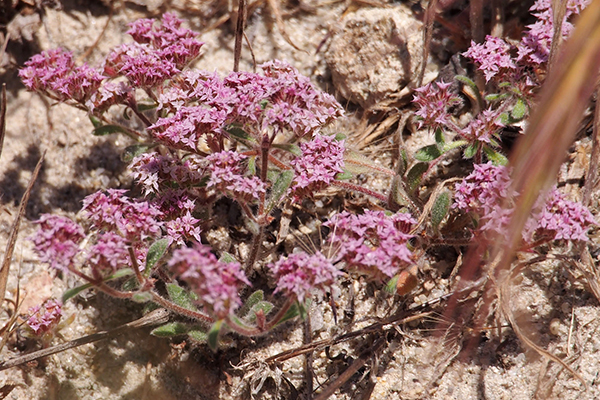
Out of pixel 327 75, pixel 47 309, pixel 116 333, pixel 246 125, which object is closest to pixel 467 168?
pixel 327 75

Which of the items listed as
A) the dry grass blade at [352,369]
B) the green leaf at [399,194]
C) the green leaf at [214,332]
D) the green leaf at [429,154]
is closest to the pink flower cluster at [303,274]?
the green leaf at [214,332]

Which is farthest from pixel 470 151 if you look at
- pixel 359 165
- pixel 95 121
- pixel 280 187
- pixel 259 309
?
pixel 95 121

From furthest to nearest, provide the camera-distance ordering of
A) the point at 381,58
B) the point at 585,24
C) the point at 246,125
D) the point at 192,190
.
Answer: the point at 381,58 → the point at 192,190 → the point at 246,125 → the point at 585,24

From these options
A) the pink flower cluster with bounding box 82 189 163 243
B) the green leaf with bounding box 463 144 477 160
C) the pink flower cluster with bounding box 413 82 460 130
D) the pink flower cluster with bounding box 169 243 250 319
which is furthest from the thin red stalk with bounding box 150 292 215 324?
the green leaf with bounding box 463 144 477 160

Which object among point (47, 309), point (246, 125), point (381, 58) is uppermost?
point (381, 58)

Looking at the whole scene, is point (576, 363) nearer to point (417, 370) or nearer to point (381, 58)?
point (417, 370)

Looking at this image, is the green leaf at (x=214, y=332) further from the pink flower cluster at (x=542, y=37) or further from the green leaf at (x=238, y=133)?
the pink flower cluster at (x=542, y=37)

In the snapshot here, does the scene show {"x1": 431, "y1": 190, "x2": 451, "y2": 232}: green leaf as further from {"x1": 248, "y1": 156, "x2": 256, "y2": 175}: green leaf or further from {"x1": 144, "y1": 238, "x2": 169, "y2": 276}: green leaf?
{"x1": 144, "y1": 238, "x2": 169, "y2": 276}: green leaf
